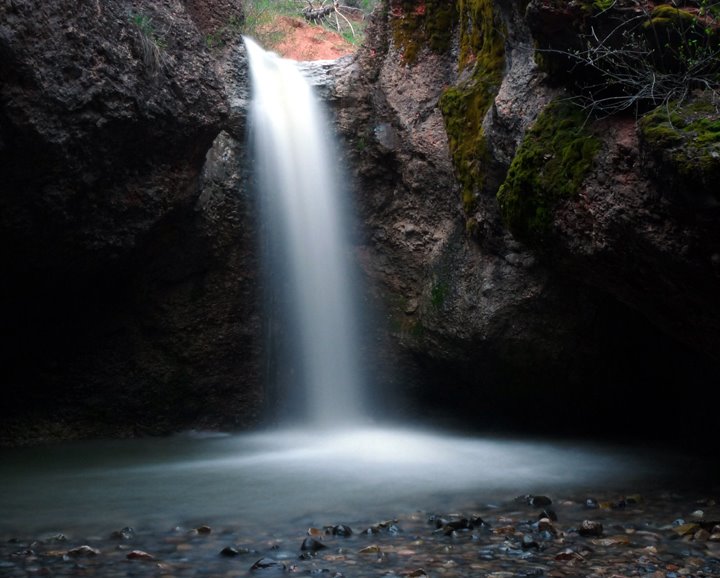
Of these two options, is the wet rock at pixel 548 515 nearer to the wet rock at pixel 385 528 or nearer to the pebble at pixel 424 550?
the pebble at pixel 424 550

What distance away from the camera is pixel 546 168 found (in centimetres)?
545

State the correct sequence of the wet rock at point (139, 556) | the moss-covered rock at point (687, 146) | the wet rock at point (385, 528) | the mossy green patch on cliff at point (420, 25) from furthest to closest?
the mossy green patch on cliff at point (420, 25)
the wet rock at point (385, 528)
the moss-covered rock at point (687, 146)
the wet rock at point (139, 556)

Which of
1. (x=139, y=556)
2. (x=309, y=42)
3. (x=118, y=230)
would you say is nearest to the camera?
(x=139, y=556)

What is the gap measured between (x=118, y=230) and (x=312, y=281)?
2.21m

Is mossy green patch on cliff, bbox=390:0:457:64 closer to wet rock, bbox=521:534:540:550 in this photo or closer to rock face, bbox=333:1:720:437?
rock face, bbox=333:1:720:437

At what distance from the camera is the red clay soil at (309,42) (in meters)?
13.6

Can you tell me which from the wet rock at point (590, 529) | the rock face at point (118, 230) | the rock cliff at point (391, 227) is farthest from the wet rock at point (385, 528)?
the rock face at point (118, 230)

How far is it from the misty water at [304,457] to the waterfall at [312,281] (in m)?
0.01

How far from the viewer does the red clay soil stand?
13.6 meters

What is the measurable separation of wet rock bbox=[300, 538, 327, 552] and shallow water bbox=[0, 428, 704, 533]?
496 millimetres

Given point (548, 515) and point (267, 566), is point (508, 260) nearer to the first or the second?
point (548, 515)

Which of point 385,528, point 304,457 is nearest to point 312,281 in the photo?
point 304,457

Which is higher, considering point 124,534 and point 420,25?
point 420,25

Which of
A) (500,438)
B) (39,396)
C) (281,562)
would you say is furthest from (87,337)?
(281,562)
